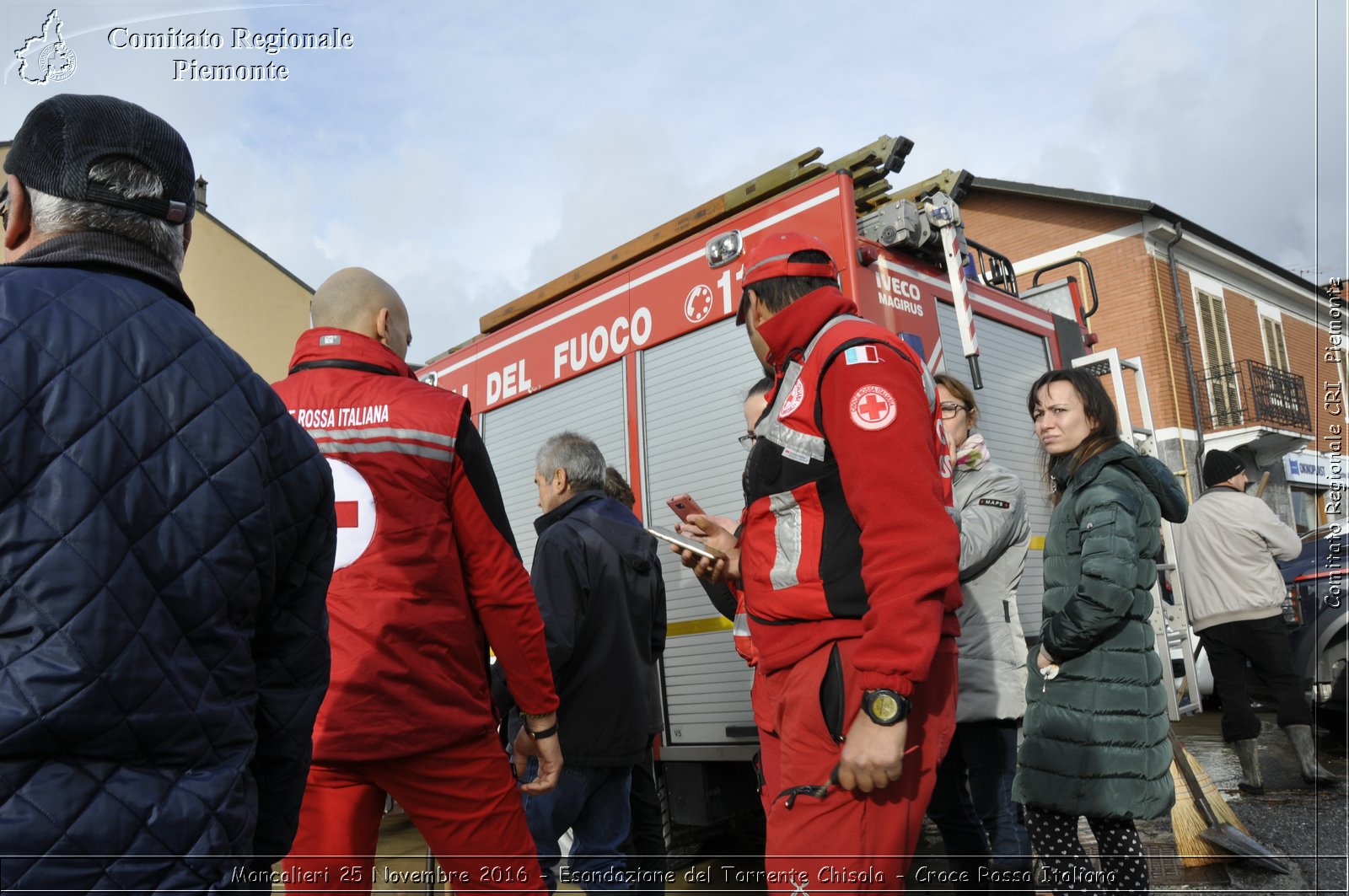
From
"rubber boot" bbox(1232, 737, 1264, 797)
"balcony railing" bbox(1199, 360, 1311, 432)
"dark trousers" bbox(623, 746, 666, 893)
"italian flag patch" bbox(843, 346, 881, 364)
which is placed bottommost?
"rubber boot" bbox(1232, 737, 1264, 797)

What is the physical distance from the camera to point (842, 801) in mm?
1754

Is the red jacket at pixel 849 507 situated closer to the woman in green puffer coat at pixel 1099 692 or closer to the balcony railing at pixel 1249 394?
the woman in green puffer coat at pixel 1099 692

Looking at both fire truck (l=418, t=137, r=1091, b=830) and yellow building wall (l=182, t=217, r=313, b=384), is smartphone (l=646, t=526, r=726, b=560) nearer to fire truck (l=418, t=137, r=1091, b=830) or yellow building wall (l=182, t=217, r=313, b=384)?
fire truck (l=418, t=137, r=1091, b=830)

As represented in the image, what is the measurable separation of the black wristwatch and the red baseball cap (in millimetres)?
999

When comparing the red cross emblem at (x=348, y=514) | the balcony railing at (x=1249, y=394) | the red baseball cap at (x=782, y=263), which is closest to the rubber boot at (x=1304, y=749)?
the red baseball cap at (x=782, y=263)

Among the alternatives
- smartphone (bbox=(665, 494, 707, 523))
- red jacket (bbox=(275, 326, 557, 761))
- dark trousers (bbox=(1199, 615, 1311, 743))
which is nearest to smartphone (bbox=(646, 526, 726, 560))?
smartphone (bbox=(665, 494, 707, 523))

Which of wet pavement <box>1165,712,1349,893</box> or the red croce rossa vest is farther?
wet pavement <box>1165,712,1349,893</box>

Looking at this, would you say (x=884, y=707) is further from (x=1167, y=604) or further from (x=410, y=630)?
(x=1167, y=604)

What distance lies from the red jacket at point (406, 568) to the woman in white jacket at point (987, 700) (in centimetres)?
160

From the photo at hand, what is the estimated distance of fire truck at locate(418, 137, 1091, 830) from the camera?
4371 mm

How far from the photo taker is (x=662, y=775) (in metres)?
4.72

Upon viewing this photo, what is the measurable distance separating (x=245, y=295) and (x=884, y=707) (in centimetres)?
1816

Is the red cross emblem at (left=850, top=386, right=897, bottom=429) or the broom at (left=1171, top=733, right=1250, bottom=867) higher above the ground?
the red cross emblem at (left=850, top=386, right=897, bottom=429)

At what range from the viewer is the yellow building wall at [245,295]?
16641 mm
